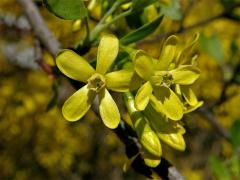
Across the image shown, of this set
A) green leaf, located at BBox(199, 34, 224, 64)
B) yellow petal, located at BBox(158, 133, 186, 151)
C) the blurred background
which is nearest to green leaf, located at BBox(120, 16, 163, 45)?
yellow petal, located at BBox(158, 133, 186, 151)

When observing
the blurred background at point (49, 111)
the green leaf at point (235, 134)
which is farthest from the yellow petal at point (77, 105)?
the blurred background at point (49, 111)

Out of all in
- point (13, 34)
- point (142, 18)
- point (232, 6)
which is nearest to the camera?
point (142, 18)

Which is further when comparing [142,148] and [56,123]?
[56,123]

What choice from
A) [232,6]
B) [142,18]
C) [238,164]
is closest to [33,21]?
[142,18]

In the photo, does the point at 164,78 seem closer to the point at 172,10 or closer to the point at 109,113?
the point at 109,113

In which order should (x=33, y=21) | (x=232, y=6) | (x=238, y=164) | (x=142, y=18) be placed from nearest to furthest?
(x=142, y=18) < (x=33, y=21) < (x=232, y=6) < (x=238, y=164)

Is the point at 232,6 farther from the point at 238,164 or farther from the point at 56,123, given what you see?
the point at 56,123

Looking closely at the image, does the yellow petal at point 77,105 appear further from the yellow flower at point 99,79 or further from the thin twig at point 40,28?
the thin twig at point 40,28

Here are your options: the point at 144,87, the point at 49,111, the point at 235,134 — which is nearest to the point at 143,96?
the point at 144,87
